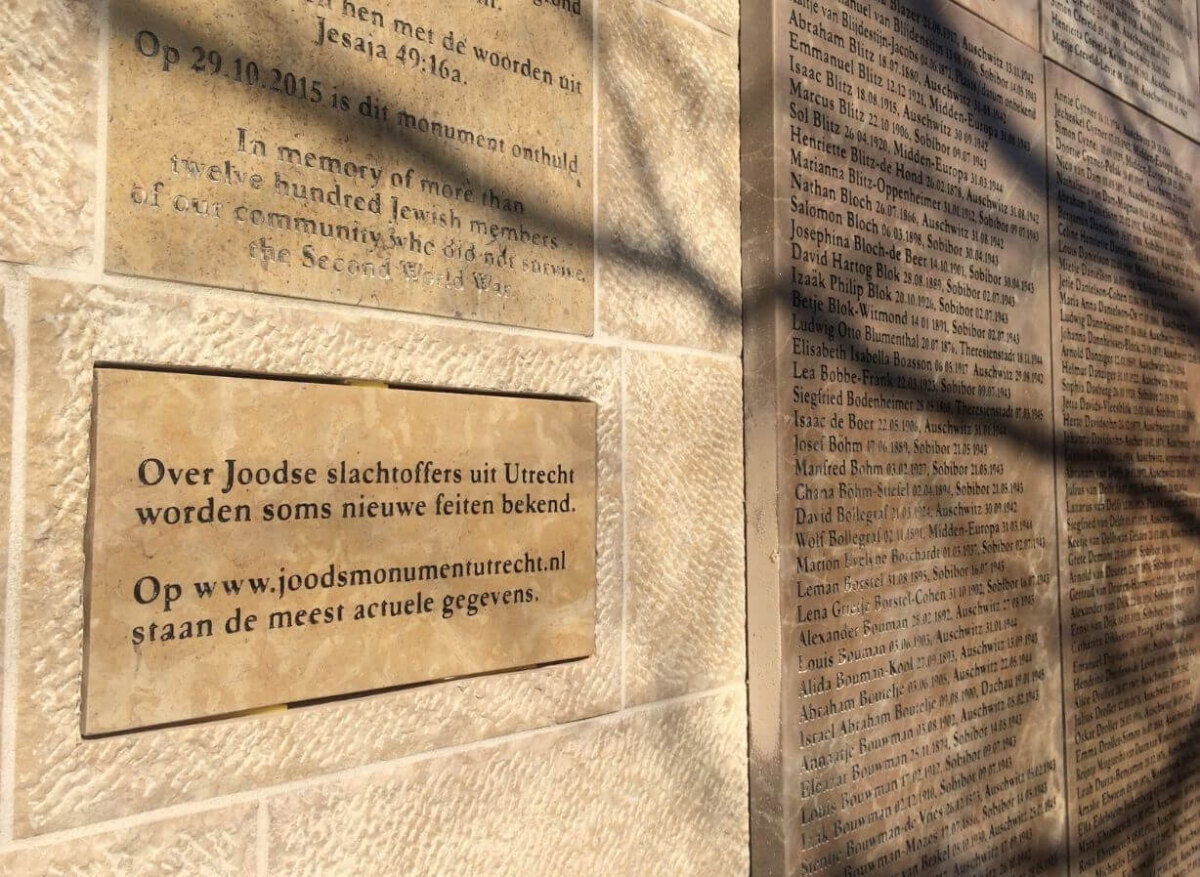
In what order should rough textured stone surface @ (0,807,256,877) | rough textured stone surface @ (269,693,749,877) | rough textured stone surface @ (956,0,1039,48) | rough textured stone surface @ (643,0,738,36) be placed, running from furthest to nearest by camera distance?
rough textured stone surface @ (956,0,1039,48) → rough textured stone surface @ (643,0,738,36) → rough textured stone surface @ (269,693,749,877) → rough textured stone surface @ (0,807,256,877)

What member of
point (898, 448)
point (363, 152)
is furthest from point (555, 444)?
point (898, 448)

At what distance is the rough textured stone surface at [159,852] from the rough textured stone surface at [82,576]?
0.04 metres

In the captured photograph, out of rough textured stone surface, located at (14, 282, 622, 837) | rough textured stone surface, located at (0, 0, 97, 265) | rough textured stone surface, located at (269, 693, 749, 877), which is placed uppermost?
rough textured stone surface, located at (0, 0, 97, 265)

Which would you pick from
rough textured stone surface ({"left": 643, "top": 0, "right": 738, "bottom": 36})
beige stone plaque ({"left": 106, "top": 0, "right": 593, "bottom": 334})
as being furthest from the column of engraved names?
beige stone plaque ({"left": 106, "top": 0, "right": 593, "bottom": 334})

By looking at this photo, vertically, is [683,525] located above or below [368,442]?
below

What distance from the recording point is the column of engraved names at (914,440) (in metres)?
2.35

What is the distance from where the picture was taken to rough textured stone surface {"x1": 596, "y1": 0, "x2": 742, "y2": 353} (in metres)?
2.09

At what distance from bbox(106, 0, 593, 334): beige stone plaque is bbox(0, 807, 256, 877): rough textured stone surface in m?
0.88

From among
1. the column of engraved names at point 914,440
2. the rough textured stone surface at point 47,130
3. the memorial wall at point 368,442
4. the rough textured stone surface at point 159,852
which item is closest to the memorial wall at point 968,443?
the column of engraved names at point 914,440

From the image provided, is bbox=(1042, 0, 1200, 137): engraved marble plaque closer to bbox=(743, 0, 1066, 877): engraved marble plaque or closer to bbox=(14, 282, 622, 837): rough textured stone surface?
bbox=(743, 0, 1066, 877): engraved marble plaque

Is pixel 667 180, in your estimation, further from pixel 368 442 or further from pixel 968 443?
pixel 968 443

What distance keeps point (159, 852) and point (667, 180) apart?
5.64ft

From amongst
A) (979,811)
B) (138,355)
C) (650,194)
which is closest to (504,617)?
(138,355)

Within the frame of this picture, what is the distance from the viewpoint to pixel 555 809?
75.0 inches
